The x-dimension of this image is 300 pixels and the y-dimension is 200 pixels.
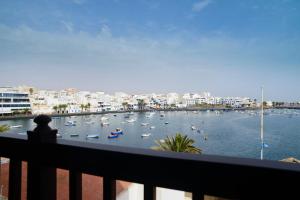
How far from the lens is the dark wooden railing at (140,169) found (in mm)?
850

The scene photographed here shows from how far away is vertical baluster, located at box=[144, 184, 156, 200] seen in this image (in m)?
1.07

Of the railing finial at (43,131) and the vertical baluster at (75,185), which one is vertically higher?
the railing finial at (43,131)

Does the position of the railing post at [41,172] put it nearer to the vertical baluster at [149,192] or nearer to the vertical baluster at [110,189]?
the vertical baluster at [110,189]

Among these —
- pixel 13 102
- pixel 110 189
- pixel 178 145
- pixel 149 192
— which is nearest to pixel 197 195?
pixel 149 192

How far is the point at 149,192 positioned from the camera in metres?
1.08

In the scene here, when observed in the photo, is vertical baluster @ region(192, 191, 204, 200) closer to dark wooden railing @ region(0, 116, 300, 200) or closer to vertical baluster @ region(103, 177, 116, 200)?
dark wooden railing @ region(0, 116, 300, 200)

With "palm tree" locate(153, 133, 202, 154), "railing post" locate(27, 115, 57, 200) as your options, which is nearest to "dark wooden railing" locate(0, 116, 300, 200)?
"railing post" locate(27, 115, 57, 200)

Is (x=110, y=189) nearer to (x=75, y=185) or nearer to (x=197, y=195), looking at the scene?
(x=75, y=185)

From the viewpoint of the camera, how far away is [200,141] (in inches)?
1884

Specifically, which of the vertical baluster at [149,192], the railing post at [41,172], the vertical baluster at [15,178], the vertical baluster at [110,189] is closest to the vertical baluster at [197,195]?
the vertical baluster at [149,192]

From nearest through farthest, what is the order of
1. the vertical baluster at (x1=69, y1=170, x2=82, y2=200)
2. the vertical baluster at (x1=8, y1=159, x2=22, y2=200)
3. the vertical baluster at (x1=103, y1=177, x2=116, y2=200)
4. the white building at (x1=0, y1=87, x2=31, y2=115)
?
1. the vertical baluster at (x1=103, y1=177, x2=116, y2=200)
2. the vertical baluster at (x1=69, y1=170, x2=82, y2=200)
3. the vertical baluster at (x1=8, y1=159, x2=22, y2=200)
4. the white building at (x1=0, y1=87, x2=31, y2=115)

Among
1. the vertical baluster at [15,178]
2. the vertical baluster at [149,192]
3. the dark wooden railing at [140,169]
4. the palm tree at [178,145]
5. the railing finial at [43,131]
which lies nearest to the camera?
the dark wooden railing at [140,169]

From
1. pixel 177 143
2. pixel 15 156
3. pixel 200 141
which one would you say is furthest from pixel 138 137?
pixel 15 156

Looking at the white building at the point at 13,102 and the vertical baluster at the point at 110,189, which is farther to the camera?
the white building at the point at 13,102
